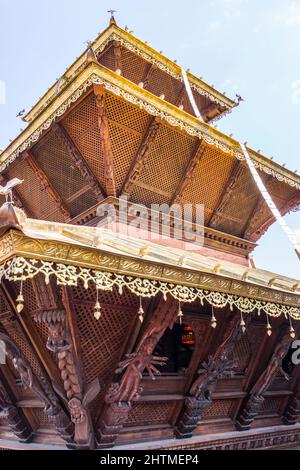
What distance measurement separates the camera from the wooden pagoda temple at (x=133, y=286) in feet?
14.1

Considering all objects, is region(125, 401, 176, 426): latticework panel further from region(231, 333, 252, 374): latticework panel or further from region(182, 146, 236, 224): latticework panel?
region(182, 146, 236, 224): latticework panel

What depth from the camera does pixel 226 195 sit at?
312 inches

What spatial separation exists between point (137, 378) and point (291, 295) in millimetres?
2506

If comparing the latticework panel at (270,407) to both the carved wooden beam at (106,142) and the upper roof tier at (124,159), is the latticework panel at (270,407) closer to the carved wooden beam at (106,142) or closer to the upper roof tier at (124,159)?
the upper roof tier at (124,159)

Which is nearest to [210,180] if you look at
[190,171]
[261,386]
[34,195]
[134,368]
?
[190,171]

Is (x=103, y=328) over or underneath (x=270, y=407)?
underneath

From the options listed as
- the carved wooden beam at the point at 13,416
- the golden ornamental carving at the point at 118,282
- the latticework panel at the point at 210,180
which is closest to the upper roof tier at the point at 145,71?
the latticework panel at the point at 210,180

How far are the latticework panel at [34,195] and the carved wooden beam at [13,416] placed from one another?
3.12 meters

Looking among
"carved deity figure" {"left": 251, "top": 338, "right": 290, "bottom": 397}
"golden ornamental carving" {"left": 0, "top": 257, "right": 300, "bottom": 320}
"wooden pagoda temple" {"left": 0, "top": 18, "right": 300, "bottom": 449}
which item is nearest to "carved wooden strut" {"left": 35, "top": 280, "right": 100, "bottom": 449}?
"wooden pagoda temple" {"left": 0, "top": 18, "right": 300, "bottom": 449}

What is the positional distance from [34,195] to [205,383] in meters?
4.84

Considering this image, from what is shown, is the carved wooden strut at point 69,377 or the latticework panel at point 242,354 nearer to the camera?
the carved wooden strut at point 69,377

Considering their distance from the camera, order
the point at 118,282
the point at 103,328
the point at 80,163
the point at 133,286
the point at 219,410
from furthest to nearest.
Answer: the point at 219,410 < the point at 80,163 < the point at 103,328 < the point at 133,286 < the point at 118,282

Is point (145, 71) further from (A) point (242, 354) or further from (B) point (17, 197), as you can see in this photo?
(A) point (242, 354)
